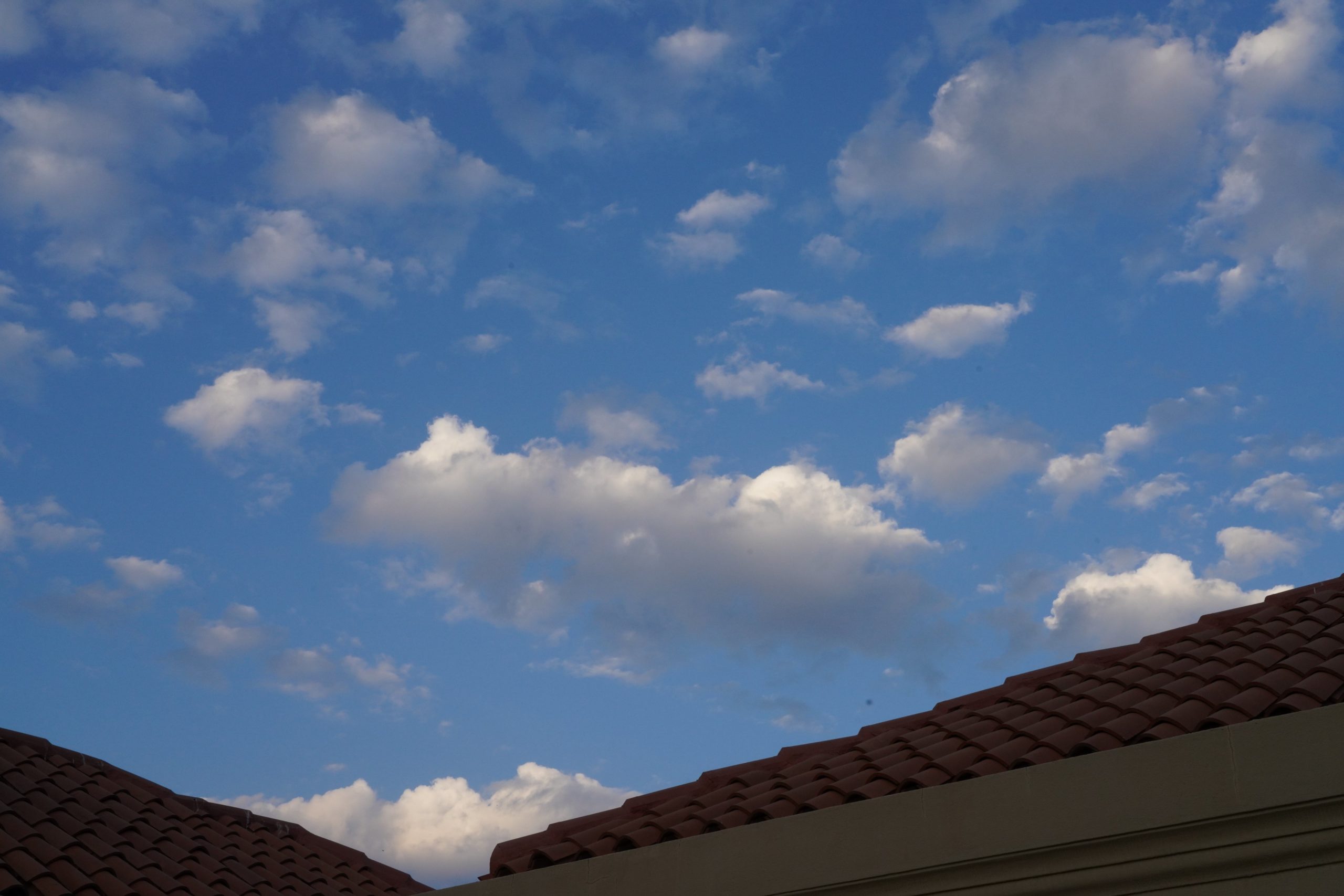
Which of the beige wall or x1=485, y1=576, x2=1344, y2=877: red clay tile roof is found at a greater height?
x1=485, y1=576, x2=1344, y2=877: red clay tile roof

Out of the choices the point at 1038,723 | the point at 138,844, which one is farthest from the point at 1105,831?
the point at 138,844

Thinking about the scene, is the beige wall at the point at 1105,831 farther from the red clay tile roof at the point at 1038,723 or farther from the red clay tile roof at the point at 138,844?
the red clay tile roof at the point at 138,844

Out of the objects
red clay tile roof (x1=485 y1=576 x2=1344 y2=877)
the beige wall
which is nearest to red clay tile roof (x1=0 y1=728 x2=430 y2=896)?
red clay tile roof (x1=485 y1=576 x2=1344 y2=877)

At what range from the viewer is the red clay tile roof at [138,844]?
10320mm

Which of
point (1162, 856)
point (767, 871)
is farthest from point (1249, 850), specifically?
point (767, 871)

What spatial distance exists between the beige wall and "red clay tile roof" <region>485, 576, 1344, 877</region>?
0.37 metres

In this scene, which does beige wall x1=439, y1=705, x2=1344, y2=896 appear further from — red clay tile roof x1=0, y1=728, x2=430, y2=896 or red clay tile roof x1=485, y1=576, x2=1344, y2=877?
red clay tile roof x1=0, y1=728, x2=430, y2=896

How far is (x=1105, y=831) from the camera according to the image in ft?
20.3

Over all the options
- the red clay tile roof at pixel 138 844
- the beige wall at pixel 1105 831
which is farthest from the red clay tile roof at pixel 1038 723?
the red clay tile roof at pixel 138 844

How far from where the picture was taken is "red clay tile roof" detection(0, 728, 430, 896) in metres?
10.3

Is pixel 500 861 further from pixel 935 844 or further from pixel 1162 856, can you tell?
pixel 1162 856

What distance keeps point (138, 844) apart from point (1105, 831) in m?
9.45

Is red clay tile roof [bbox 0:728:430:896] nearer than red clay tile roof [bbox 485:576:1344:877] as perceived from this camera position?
No

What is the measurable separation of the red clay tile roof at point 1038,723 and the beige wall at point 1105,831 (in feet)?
1.20
